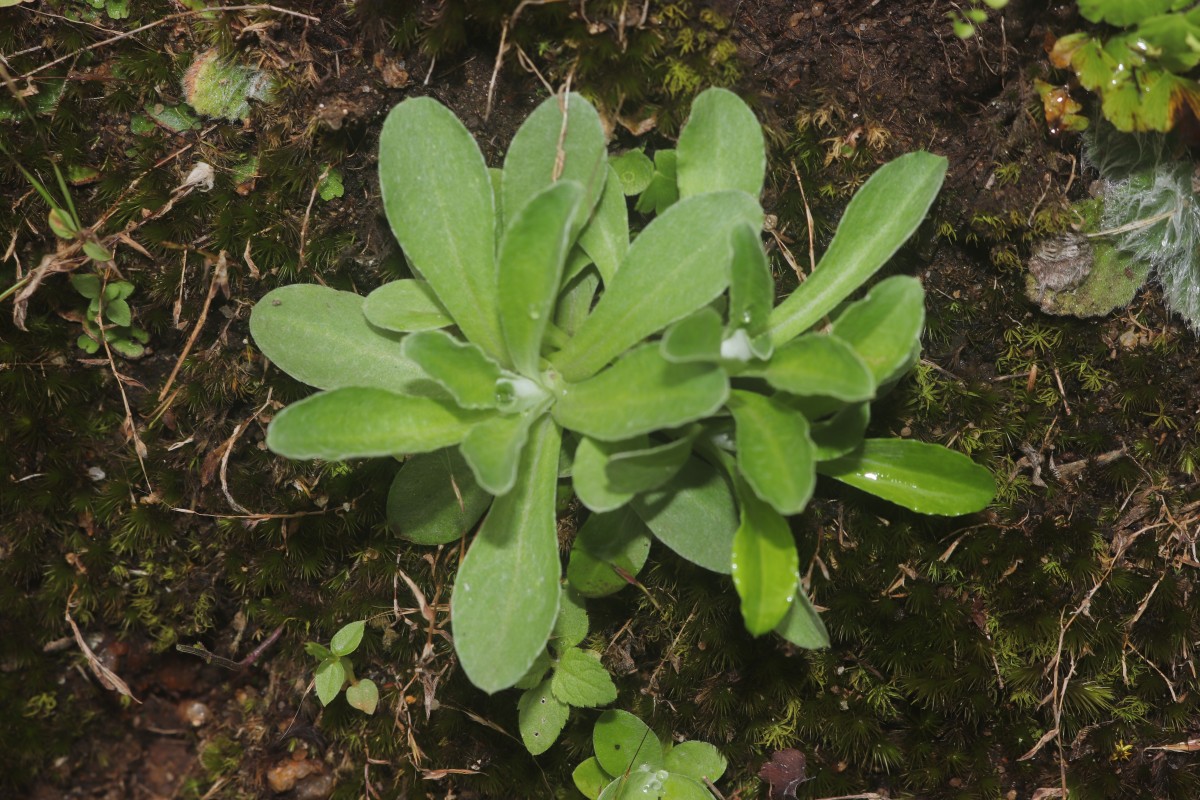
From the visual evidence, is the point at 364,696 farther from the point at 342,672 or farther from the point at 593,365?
the point at 593,365

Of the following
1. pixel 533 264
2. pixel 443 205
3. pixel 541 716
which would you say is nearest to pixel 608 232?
pixel 533 264

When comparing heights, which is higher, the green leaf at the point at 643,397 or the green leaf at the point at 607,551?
the green leaf at the point at 643,397

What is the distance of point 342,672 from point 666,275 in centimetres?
141

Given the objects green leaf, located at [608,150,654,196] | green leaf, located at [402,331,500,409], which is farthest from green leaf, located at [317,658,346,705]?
green leaf, located at [608,150,654,196]

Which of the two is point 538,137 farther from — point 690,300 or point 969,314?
point 969,314

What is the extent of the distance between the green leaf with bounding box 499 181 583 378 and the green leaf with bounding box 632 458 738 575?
0.45 m

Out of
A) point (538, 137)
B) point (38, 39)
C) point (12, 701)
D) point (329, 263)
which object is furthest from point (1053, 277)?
point (12, 701)

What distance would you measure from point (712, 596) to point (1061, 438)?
1038mm

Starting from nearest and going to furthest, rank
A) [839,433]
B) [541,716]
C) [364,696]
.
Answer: [839,433] → [541,716] → [364,696]

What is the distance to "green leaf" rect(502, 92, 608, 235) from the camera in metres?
2.06

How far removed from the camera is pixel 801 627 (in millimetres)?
2004

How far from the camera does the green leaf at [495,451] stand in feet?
5.92

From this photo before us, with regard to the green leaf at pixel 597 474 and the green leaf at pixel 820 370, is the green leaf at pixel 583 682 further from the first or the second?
the green leaf at pixel 820 370

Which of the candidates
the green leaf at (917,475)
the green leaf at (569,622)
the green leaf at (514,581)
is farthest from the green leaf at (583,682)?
the green leaf at (917,475)
